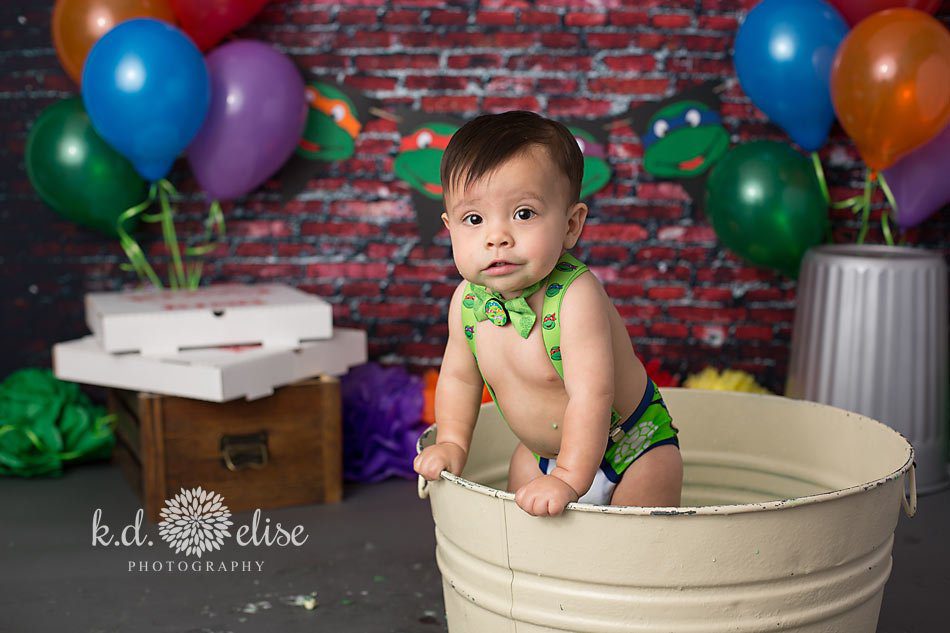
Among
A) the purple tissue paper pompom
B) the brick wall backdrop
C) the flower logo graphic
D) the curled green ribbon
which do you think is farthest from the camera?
the brick wall backdrop

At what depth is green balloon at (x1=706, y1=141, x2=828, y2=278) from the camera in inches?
98.7

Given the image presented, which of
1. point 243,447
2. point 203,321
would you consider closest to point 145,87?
point 203,321

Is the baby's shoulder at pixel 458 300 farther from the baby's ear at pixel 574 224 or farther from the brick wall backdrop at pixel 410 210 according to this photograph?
the brick wall backdrop at pixel 410 210

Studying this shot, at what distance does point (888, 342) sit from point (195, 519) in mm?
1615

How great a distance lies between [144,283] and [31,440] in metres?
0.54

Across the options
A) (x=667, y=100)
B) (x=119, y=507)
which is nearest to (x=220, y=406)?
(x=119, y=507)

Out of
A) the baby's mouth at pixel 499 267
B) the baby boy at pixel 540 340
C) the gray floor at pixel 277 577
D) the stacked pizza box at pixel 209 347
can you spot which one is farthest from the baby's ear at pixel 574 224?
the stacked pizza box at pixel 209 347

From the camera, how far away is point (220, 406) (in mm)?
2334

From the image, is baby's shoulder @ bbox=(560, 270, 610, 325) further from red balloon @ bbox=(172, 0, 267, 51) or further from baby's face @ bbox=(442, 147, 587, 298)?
red balloon @ bbox=(172, 0, 267, 51)

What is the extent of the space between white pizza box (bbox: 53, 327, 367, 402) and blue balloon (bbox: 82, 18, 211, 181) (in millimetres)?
467

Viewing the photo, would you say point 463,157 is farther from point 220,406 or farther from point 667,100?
point 667,100

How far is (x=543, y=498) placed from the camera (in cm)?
119

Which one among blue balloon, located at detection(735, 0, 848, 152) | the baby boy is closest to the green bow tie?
the baby boy

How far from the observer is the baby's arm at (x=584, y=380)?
4.29ft
